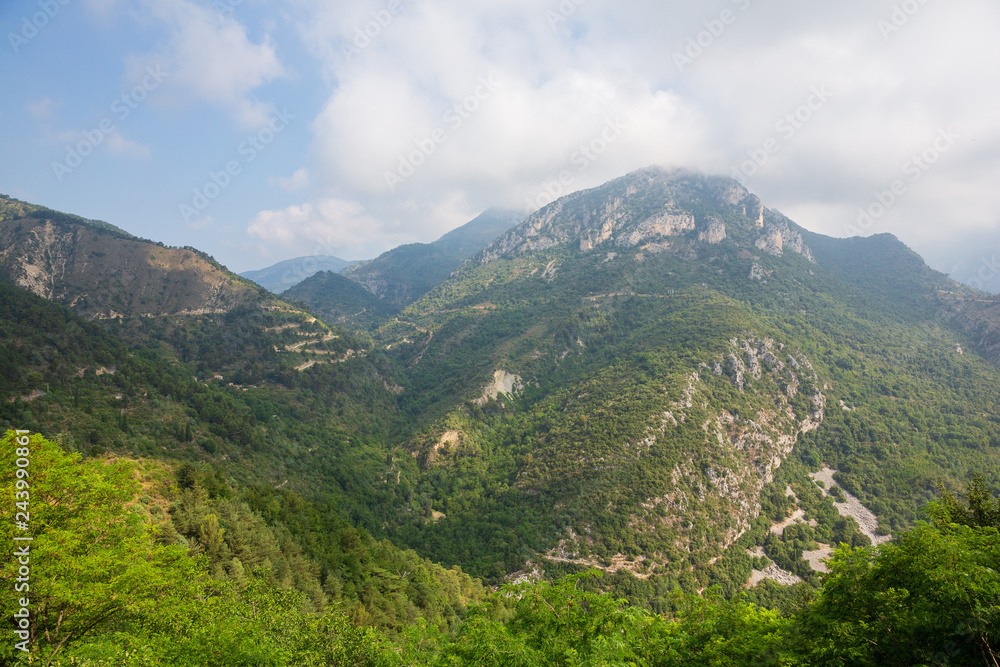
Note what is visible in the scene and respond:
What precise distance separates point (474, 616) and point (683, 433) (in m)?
110

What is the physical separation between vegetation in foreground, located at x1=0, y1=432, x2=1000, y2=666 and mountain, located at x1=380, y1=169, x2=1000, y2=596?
246 ft

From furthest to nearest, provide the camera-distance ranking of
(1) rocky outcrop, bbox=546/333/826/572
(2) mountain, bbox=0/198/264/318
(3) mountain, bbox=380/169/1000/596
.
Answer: (2) mountain, bbox=0/198/264/318
(1) rocky outcrop, bbox=546/333/826/572
(3) mountain, bbox=380/169/1000/596

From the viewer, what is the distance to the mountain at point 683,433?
303ft

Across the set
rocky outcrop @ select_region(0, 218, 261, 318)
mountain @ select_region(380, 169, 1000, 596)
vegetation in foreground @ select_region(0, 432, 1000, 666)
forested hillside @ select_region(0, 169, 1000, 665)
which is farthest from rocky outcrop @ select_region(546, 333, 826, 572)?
rocky outcrop @ select_region(0, 218, 261, 318)

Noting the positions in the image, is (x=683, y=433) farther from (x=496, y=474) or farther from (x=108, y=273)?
(x=108, y=273)

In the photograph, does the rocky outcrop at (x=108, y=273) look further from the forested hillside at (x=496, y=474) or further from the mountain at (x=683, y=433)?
the mountain at (x=683, y=433)

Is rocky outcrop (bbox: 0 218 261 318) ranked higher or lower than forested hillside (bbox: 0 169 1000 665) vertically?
higher

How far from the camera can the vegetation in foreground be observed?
11.5 m

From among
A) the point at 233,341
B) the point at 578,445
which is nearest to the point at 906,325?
the point at 578,445

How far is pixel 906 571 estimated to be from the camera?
12.9m

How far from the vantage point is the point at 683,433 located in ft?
369

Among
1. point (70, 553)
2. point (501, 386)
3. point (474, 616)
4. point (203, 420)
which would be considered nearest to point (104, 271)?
point (203, 420)

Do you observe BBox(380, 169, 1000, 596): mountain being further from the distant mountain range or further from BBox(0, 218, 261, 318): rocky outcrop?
BBox(0, 218, 261, 318): rocky outcrop

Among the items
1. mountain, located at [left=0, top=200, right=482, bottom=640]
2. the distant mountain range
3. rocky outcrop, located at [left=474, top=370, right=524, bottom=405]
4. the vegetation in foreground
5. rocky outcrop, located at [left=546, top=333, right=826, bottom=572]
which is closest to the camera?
the vegetation in foreground
